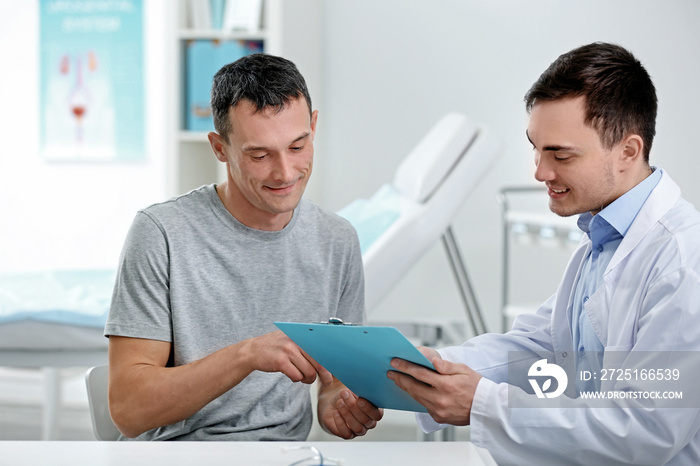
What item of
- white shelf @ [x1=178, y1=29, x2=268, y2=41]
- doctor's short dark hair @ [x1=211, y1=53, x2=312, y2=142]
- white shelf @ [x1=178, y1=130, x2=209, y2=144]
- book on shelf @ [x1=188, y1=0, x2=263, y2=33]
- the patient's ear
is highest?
book on shelf @ [x1=188, y1=0, x2=263, y2=33]

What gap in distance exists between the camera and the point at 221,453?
95 centimetres

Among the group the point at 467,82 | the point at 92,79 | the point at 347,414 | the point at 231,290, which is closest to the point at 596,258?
the point at 347,414

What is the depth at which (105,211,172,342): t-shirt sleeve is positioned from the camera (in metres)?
1.26

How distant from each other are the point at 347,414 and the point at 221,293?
0.30 m

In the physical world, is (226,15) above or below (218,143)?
above

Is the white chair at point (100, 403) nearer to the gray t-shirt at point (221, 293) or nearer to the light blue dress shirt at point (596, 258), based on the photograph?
the gray t-shirt at point (221, 293)

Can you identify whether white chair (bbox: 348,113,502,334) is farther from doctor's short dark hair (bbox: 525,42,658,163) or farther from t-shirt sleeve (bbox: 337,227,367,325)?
doctor's short dark hair (bbox: 525,42,658,163)

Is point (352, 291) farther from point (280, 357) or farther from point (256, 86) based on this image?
point (256, 86)

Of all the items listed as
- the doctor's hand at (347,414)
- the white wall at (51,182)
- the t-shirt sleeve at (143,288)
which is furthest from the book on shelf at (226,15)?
the doctor's hand at (347,414)

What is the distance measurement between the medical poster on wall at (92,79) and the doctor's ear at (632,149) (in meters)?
3.11

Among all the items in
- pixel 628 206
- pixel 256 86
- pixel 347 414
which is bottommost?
pixel 347 414

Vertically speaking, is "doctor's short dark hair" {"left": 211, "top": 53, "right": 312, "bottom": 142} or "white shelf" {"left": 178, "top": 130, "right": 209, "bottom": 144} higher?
"doctor's short dark hair" {"left": 211, "top": 53, "right": 312, "bottom": 142}

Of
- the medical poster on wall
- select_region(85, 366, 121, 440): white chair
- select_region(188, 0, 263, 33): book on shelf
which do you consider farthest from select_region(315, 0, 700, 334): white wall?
select_region(85, 366, 121, 440): white chair

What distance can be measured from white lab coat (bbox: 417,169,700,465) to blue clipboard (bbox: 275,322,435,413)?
0.14 metres
